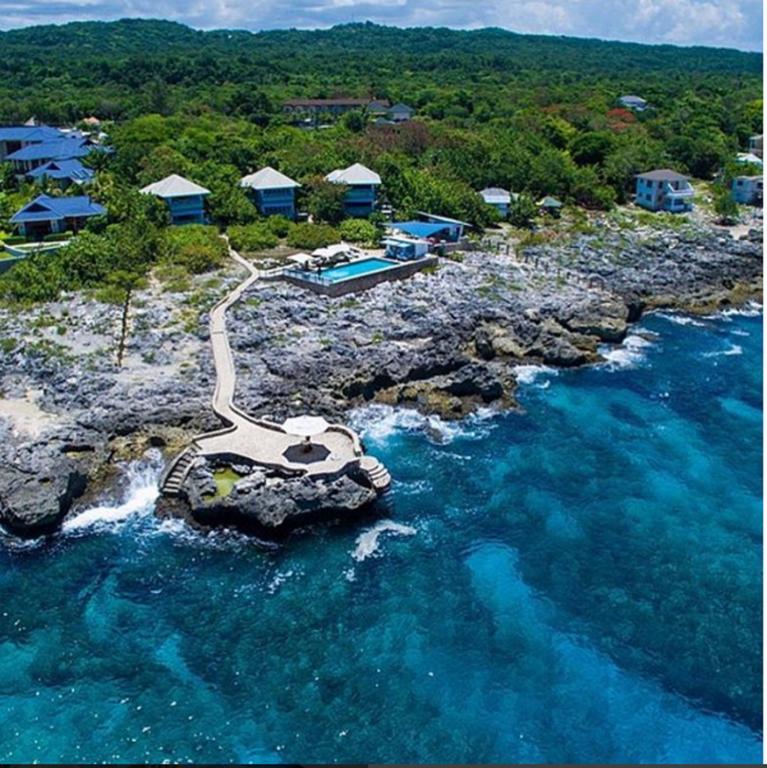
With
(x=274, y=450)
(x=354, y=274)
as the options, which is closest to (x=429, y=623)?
(x=274, y=450)

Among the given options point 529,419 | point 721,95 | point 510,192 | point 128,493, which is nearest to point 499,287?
point 529,419

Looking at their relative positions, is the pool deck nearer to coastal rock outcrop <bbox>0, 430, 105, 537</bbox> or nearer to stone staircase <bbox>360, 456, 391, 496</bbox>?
stone staircase <bbox>360, 456, 391, 496</bbox>

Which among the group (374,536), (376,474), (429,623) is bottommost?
(429,623)

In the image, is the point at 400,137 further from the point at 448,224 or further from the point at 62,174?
the point at 62,174

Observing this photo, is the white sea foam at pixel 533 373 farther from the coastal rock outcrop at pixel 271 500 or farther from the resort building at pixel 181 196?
the resort building at pixel 181 196

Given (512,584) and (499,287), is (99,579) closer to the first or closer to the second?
(512,584)

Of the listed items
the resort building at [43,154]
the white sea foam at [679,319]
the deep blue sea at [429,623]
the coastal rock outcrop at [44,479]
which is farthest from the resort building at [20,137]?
the white sea foam at [679,319]
